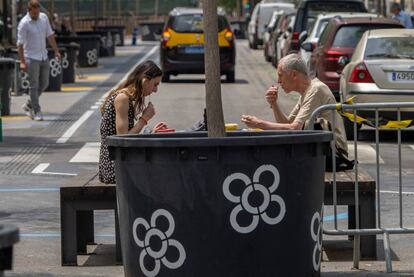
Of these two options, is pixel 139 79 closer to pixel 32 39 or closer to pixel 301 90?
pixel 301 90

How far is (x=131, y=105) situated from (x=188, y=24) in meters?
22.3

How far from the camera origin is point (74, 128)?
19.9m

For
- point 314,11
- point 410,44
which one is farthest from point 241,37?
point 410,44

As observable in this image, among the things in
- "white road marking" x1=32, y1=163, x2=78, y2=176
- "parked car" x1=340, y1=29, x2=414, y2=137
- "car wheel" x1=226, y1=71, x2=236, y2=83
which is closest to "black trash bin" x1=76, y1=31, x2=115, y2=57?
"car wheel" x1=226, y1=71, x2=236, y2=83

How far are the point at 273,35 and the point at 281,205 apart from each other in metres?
34.5

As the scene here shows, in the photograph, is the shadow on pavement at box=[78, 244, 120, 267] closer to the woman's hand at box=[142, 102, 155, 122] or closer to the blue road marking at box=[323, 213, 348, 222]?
the woman's hand at box=[142, 102, 155, 122]

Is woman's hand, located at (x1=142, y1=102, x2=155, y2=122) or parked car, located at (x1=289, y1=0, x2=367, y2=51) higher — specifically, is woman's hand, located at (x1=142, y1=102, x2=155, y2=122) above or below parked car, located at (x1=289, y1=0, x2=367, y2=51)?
above

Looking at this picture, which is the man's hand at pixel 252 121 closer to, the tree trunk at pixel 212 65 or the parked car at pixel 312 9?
the tree trunk at pixel 212 65

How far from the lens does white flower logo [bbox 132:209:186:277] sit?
7059mm

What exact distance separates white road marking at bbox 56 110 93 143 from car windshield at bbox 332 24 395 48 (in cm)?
407

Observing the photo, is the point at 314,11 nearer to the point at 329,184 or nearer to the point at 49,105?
the point at 49,105

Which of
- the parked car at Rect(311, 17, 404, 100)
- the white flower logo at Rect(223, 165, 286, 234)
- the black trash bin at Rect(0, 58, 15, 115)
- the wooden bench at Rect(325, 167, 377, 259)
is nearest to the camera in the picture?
the white flower logo at Rect(223, 165, 286, 234)

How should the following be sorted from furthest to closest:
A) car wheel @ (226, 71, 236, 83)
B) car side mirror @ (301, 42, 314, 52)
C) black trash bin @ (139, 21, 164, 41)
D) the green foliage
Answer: the green foliage → black trash bin @ (139, 21, 164, 41) → car wheel @ (226, 71, 236, 83) → car side mirror @ (301, 42, 314, 52)

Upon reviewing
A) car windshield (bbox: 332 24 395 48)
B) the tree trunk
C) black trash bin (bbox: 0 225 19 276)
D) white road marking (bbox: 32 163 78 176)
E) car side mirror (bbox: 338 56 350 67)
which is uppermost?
the tree trunk
